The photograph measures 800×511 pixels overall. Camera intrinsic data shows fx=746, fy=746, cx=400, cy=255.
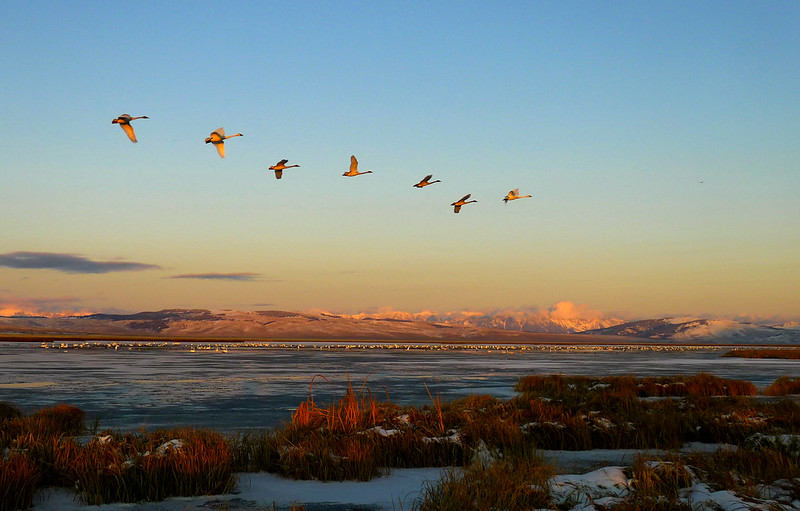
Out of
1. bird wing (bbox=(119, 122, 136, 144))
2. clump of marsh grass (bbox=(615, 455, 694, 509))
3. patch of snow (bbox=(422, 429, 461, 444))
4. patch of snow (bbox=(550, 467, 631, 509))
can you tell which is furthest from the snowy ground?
bird wing (bbox=(119, 122, 136, 144))

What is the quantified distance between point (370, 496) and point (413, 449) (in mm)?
2221

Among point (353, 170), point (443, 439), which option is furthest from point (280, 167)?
point (443, 439)

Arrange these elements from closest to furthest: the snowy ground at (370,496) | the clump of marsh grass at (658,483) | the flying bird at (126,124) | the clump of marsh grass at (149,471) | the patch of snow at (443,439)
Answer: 1. the clump of marsh grass at (658,483)
2. the snowy ground at (370,496)
3. the clump of marsh grass at (149,471)
4. the patch of snow at (443,439)
5. the flying bird at (126,124)

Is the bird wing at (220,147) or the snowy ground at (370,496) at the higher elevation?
the bird wing at (220,147)

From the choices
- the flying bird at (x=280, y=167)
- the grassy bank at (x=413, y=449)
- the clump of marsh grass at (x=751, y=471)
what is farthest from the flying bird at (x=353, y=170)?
the clump of marsh grass at (x=751, y=471)

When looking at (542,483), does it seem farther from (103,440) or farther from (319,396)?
(319,396)

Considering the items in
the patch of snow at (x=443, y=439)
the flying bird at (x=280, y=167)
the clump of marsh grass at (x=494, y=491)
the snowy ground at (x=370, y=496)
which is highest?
the flying bird at (x=280, y=167)

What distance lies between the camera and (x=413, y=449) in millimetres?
10695

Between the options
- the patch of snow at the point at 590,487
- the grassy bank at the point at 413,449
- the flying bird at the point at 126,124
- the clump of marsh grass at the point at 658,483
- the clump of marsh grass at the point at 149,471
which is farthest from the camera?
the flying bird at the point at 126,124

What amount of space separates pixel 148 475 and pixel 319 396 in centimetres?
1351

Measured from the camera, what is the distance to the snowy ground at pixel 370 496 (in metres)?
7.39

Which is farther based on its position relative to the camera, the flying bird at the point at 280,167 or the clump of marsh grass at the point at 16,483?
the flying bird at the point at 280,167

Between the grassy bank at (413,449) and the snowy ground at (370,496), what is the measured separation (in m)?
0.18

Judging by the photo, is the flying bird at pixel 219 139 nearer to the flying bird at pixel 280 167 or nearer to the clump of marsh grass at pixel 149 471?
the flying bird at pixel 280 167
